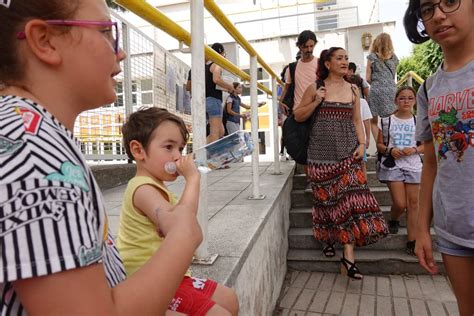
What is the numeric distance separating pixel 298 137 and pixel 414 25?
69.2 inches

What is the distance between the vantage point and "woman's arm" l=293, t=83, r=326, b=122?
3.05 meters

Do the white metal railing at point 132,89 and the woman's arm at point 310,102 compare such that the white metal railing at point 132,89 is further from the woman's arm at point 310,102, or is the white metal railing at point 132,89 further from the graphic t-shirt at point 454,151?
the graphic t-shirt at point 454,151

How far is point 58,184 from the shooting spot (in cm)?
54

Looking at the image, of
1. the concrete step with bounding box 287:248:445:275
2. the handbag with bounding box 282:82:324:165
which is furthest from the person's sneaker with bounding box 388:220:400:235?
Result: the handbag with bounding box 282:82:324:165

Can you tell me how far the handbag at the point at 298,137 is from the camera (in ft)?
10.5

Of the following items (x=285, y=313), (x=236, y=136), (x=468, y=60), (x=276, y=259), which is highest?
(x=468, y=60)

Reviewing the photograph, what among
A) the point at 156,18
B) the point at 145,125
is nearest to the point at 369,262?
the point at 145,125

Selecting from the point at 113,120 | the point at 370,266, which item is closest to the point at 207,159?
the point at 370,266

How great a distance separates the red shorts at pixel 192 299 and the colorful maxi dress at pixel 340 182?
2007mm

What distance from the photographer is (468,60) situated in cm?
131

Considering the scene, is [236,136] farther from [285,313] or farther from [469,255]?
[285,313]

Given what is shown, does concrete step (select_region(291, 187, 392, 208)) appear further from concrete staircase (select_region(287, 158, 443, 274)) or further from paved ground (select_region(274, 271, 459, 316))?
paved ground (select_region(274, 271, 459, 316))

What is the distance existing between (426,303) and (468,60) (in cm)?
211

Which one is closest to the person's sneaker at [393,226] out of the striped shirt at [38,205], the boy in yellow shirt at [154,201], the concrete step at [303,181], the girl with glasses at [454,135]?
the concrete step at [303,181]
